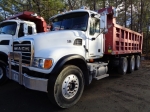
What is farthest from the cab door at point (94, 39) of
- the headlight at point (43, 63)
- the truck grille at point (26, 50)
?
the truck grille at point (26, 50)

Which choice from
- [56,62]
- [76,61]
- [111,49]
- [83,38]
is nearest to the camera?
[56,62]

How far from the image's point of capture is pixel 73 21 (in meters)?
4.47

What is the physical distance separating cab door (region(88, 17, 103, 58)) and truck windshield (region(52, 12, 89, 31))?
0.85 feet

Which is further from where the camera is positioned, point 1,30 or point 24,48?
point 1,30

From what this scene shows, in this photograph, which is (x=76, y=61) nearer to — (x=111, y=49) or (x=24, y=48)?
(x=24, y=48)

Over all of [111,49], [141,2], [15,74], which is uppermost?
[141,2]

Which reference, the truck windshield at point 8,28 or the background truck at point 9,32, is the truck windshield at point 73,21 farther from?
the truck windshield at point 8,28

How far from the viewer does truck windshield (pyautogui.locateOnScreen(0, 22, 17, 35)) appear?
220 inches

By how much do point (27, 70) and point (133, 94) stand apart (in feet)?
10.6

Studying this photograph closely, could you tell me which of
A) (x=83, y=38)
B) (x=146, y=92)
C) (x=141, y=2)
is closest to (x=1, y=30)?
(x=83, y=38)

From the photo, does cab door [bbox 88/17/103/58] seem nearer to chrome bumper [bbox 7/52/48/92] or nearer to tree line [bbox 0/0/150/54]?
chrome bumper [bbox 7/52/48/92]

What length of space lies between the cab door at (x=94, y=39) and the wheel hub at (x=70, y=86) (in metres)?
1.29

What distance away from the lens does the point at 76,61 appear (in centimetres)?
367

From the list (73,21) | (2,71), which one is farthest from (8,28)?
(73,21)
